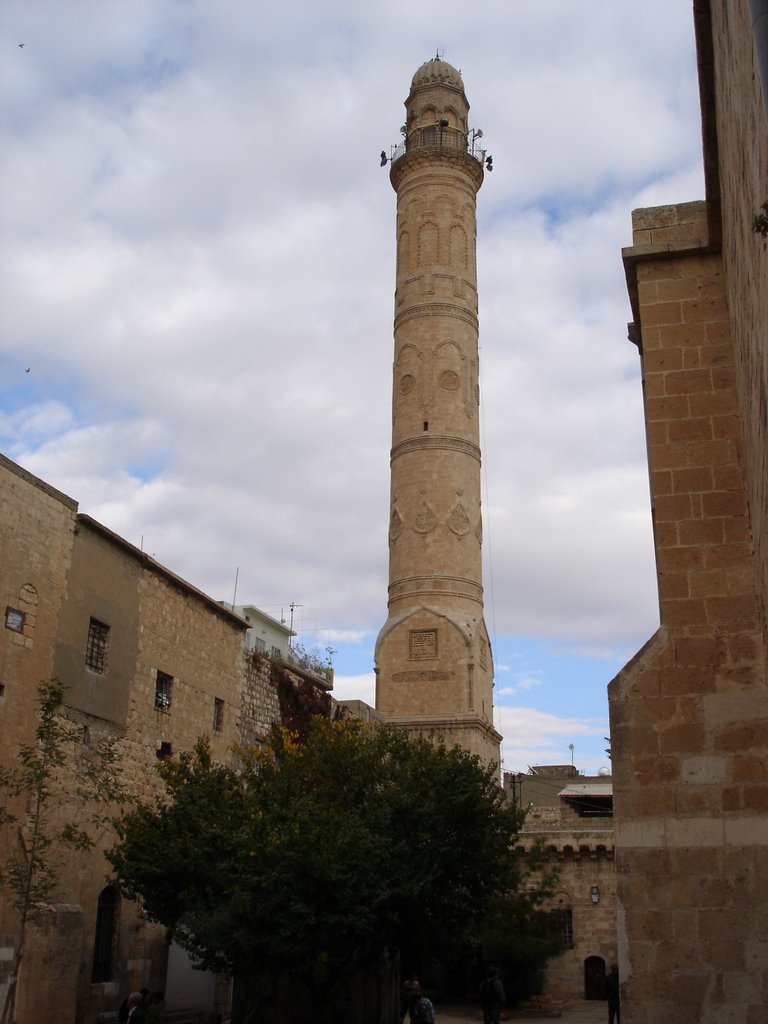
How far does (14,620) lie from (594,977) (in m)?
17.1

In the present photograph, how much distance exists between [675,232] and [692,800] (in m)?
4.59

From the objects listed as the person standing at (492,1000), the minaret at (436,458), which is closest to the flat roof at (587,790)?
the minaret at (436,458)

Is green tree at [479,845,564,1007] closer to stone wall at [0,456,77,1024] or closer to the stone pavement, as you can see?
the stone pavement

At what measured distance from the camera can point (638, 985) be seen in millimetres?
6953

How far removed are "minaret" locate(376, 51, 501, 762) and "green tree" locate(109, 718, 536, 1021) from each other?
9.31m

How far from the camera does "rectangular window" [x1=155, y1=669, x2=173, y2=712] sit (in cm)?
1634

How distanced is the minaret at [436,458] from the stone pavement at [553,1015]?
5.56 m

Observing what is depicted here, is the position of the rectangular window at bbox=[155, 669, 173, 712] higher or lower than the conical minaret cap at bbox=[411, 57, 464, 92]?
lower

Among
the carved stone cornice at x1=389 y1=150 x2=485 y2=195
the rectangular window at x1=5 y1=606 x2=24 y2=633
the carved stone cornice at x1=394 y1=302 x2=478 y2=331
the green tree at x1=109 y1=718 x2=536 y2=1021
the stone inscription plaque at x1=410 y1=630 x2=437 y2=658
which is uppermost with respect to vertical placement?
the carved stone cornice at x1=389 y1=150 x2=485 y2=195

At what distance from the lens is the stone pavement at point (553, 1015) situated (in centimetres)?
1922

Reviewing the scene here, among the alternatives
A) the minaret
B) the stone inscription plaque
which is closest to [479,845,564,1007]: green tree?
the minaret

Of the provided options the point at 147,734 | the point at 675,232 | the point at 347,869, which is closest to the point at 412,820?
the point at 347,869

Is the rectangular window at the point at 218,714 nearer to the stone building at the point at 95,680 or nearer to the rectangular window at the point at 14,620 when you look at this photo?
the stone building at the point at 95,680

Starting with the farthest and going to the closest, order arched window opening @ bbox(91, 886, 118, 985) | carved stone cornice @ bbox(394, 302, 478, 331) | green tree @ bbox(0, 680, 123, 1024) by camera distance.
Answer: carved stone cornice @ bbox(394, 302, 478, 331) < arched window opening @ bbox(91, 886, 118, 985) < green tree @ bbox(0, 680, 123, 1024)
